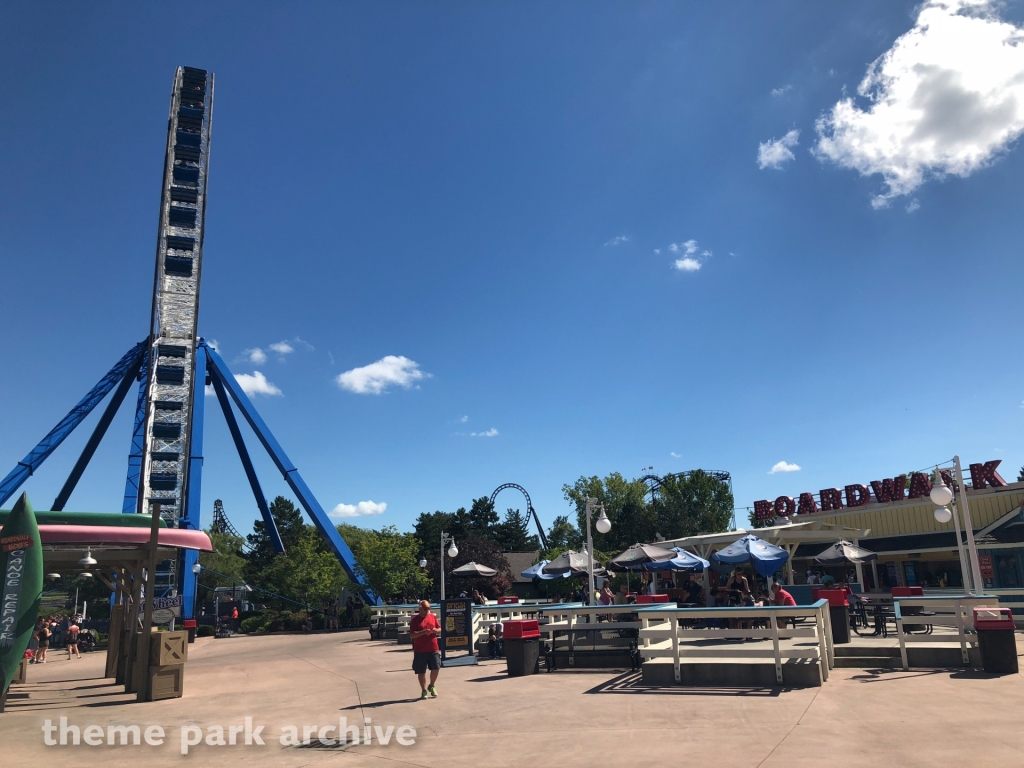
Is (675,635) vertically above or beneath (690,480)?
beneath

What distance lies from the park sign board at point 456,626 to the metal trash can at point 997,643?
10359 millimetres

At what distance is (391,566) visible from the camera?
36.6 meters

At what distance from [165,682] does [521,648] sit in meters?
6.18

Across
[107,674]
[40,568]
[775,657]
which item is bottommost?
[107,674]

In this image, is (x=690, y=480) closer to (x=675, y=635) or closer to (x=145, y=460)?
(x=145, y=460)

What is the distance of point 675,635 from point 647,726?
2958 mm

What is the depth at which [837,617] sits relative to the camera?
13406mm

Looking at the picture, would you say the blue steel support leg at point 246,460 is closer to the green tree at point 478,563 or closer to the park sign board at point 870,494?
the green tree at point 478,563

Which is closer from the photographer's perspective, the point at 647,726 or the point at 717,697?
the point at 647,726

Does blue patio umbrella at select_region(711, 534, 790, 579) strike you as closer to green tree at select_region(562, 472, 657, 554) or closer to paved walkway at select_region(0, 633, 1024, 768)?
paved walkway at select_region(0, 633, 1024, 768)

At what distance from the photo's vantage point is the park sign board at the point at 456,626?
53.7 ft

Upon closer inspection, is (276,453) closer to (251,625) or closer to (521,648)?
(251,625)

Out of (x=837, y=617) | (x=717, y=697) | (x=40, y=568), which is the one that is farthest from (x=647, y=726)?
(x=40, y=568)

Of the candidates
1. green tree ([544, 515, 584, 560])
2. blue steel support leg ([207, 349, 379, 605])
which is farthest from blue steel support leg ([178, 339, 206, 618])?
green tree ([544, 515, 584, 560])
